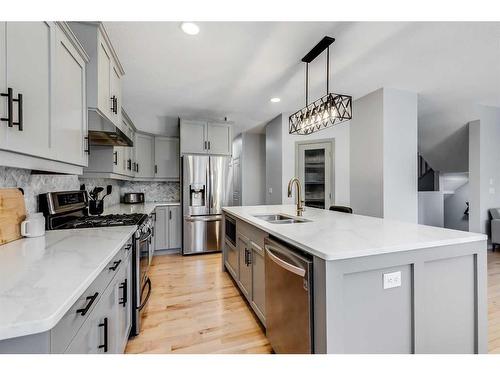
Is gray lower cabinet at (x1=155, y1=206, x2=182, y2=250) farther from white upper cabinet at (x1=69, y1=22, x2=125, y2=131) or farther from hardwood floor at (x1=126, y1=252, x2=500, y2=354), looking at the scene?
white upper cabinet at (x1=69, y1=22, x2=125, y2=131)

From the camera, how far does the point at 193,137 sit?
4012 millimetres

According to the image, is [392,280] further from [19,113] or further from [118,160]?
[118,160]

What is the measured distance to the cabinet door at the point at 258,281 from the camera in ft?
5.76

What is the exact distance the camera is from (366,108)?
3.42 meters

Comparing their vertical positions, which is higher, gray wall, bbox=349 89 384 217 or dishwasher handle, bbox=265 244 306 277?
gray wall, bbox=349 89 384 217

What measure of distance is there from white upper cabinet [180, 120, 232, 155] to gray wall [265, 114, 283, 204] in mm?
903

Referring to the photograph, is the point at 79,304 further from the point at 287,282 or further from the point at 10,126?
the point at 287,282

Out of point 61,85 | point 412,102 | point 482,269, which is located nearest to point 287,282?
point 482,269

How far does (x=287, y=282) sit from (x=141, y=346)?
1.24 metres

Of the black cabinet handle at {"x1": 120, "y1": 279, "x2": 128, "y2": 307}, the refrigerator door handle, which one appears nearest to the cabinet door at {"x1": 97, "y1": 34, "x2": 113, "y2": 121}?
the black cabinet handle at {"x1": 120, "y1": 279, "x2": 128, "y2": 307}

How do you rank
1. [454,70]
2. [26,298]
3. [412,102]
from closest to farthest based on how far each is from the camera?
Answer: [26,298], [454,70], [412,102]

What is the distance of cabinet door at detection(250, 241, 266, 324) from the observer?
69.1 inches

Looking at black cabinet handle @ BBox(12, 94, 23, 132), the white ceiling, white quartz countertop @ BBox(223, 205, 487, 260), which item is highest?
the white ceiling
